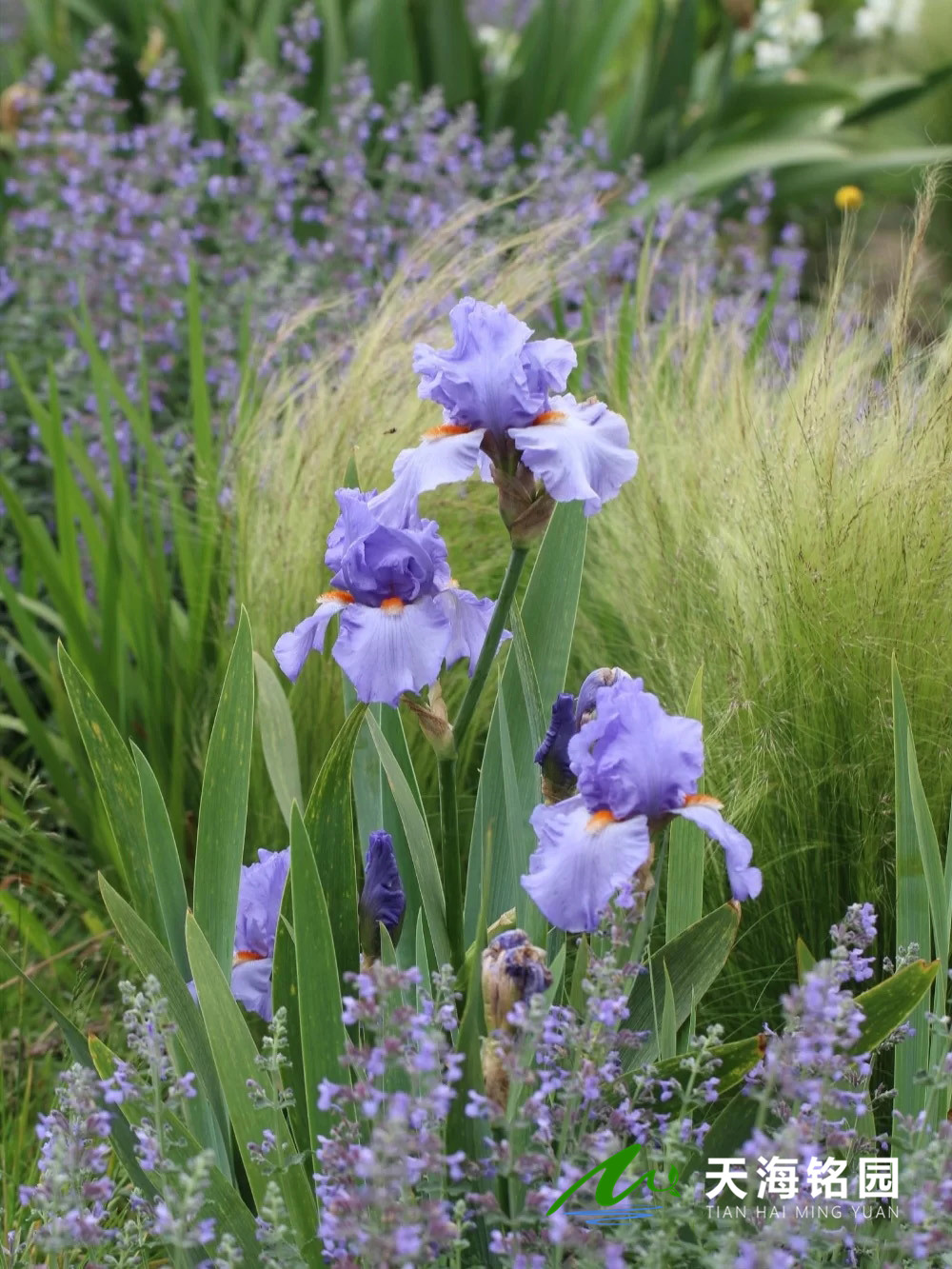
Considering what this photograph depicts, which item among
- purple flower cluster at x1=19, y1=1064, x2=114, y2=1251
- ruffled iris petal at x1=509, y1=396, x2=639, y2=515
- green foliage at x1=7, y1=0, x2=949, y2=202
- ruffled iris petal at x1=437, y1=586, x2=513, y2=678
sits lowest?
purple flower cluster at x1=19, y1=1064, x2=114, y2=1251

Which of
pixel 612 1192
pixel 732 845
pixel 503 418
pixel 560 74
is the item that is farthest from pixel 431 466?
pixel 560 74

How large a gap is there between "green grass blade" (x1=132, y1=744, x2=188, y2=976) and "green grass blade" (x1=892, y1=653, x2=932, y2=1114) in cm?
76

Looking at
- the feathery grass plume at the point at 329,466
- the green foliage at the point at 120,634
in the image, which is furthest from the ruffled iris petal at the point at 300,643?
the green foliage at the point at 120,634

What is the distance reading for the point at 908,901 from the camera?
144 centimetres

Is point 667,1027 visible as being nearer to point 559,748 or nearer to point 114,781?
point 559,748

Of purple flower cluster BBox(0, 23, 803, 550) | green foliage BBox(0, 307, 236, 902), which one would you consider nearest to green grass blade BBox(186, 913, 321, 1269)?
green foliage BBox(0, 307, 236, 902)

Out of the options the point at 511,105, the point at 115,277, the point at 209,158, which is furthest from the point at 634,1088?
the point at 511,105

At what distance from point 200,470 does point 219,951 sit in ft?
4.58

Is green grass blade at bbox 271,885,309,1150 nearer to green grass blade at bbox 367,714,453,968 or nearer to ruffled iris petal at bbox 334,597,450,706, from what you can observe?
green grass blade at bbox 367,714,453,968

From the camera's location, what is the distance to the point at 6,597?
2535mm

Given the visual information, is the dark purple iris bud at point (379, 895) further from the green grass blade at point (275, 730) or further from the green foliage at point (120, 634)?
the green foliage at point (120, 634)

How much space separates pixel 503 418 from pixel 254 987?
2.23 ft

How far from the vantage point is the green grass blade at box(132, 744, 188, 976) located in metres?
1.44

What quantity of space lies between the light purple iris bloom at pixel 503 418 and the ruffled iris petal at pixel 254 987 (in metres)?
0.55
